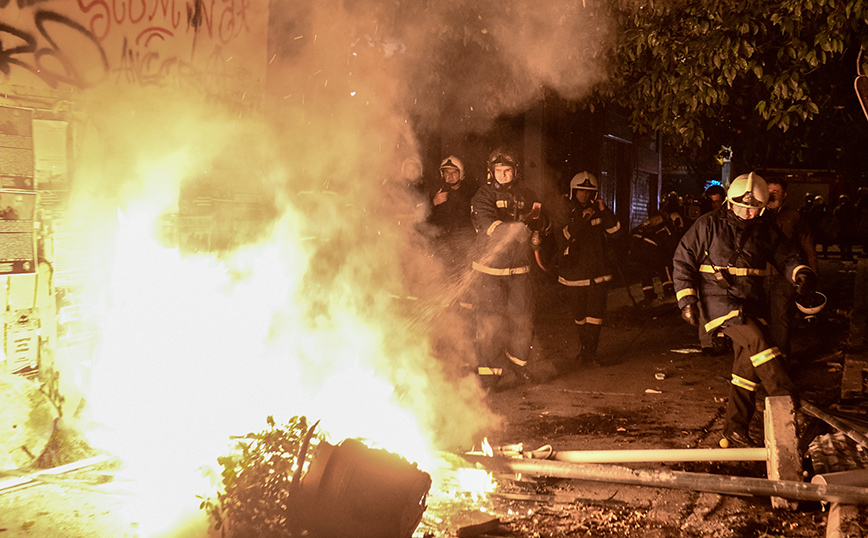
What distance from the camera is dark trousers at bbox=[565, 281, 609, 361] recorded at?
7430 mm

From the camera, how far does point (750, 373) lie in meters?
4.91

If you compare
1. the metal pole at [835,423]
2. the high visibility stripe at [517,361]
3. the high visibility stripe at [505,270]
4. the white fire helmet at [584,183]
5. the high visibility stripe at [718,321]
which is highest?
the white fire helmet at [584,183]

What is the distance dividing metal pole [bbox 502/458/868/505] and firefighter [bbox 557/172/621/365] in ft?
A: 11.6

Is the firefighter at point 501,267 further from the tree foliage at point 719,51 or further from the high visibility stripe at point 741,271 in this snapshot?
the tree foliage at point 719,51

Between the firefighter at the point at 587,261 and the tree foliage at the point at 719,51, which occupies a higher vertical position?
the tree foliage at the point at 719,51

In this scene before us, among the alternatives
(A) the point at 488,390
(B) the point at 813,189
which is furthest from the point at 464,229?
(B) the point at 813,189

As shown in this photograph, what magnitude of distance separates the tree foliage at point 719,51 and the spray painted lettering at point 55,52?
19.4ft

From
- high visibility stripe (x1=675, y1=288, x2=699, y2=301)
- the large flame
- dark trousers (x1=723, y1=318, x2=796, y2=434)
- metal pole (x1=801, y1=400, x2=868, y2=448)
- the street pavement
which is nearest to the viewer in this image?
the street pavement

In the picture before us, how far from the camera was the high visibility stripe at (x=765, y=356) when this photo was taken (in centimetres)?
473

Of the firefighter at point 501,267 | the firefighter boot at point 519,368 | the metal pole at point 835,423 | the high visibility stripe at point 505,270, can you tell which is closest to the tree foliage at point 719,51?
the firefighter at point 501,267

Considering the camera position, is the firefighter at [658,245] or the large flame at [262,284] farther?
the firefighter at [658,245]

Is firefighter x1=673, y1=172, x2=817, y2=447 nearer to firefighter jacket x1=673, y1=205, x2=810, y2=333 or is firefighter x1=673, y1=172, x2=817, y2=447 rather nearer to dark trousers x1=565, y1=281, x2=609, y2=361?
firefighter jacket x1=673, y1=205, x2=810, y2=333

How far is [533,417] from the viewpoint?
570 cm

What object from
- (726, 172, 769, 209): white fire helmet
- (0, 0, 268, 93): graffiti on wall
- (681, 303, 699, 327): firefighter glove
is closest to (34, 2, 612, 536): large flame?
(0, 0, 268, 93): graffiti on wall
